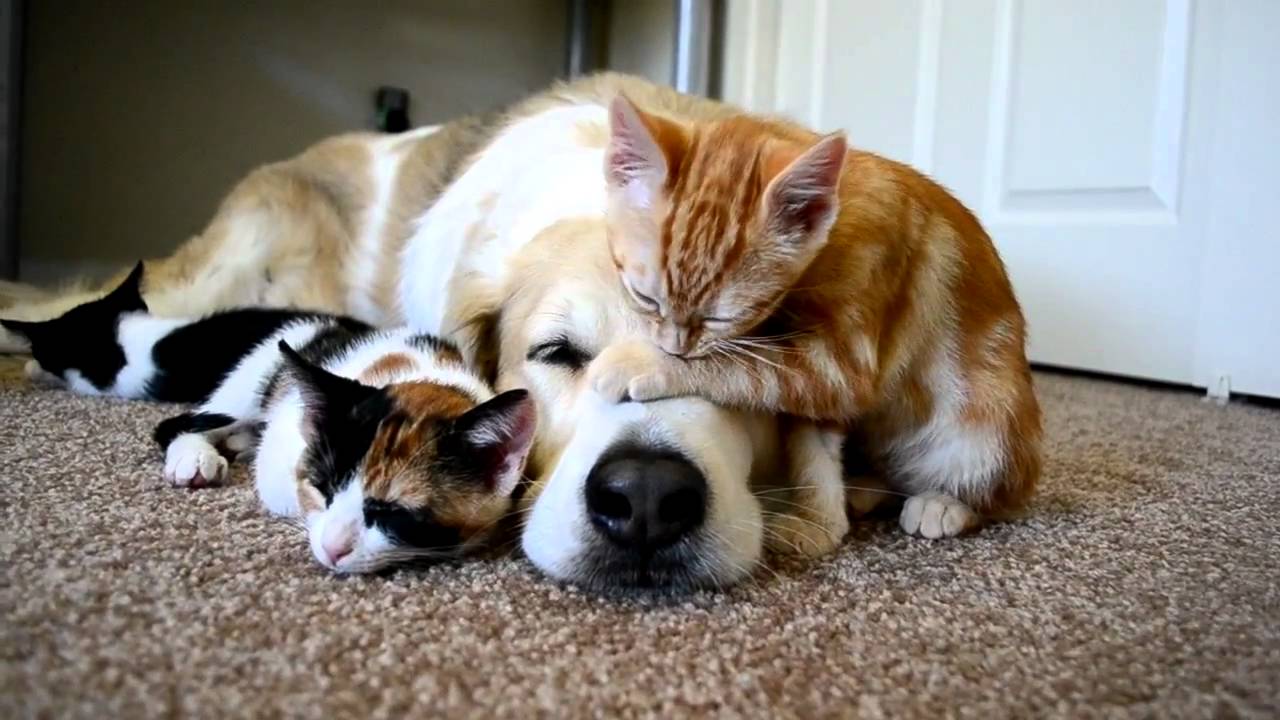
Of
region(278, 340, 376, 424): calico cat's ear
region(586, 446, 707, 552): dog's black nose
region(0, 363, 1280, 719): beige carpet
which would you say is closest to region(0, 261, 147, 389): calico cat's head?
region(0, 363, 1280, 719): beige carpet

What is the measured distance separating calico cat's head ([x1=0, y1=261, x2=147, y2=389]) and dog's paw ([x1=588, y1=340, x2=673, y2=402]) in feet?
3.75

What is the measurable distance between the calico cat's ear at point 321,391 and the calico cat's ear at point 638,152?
379 mm

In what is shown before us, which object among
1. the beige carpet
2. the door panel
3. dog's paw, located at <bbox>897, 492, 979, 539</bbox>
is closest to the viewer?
the beige carpet

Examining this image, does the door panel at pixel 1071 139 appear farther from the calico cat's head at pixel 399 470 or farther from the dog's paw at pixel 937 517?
the calico cat's head at pixel 399 470

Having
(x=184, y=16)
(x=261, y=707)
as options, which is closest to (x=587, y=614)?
(x=261, y=707)

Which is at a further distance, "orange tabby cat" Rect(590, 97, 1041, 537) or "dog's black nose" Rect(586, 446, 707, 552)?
"orange tabby cat" Rect(590, 97, 1041, 537)

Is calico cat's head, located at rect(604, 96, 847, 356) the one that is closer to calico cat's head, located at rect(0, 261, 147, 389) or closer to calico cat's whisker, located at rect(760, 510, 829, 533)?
calico cat's whisker, located at rect(760, 510, 829, 533)

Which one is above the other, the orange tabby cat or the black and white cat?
the orange tabby cat

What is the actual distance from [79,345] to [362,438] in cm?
107

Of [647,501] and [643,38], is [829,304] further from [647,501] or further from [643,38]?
[643,38]

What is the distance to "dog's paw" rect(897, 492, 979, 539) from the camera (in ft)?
3.45

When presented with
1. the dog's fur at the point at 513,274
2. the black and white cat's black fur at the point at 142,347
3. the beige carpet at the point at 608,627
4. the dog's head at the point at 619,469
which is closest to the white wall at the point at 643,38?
the dog's fur at the point at 513,274

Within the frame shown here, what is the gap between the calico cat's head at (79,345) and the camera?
5.44ft

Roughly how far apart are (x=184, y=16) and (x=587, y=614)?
9.92ft
